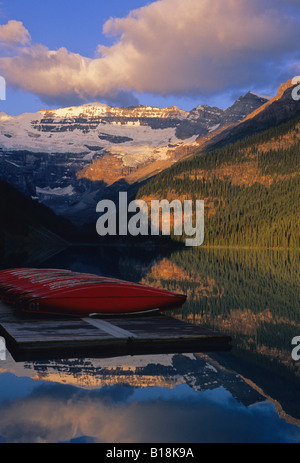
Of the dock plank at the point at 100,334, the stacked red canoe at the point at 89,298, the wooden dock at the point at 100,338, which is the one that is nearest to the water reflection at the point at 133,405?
the wooden dock at the point at 100,338

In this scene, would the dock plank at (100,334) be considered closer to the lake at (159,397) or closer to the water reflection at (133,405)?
the lake at (159,397)

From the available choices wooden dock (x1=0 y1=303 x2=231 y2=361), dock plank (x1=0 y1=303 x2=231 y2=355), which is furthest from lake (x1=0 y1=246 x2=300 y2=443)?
dock plank (x1=0 y1=303 x2=231 y2=355)

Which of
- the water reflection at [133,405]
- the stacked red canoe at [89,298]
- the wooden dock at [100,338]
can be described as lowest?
the water reflection at [133,405]

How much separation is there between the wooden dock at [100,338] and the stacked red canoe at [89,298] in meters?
0.87

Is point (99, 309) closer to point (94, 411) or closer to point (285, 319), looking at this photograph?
point (285, 319)

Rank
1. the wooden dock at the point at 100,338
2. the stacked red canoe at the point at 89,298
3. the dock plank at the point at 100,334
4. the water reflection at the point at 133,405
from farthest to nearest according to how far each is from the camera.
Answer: the stacked red canoe at the point at 89,298, the dock plank at the point at 100,334, the wooden dock at the point at 100,338, the water reflection at the point at 133,405

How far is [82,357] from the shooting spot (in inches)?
742

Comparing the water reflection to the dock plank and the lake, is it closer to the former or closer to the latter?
the lake

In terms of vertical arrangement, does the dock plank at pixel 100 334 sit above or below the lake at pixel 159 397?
above

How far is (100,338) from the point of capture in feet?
67.7

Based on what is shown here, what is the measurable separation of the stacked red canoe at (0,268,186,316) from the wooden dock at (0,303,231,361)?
87cm

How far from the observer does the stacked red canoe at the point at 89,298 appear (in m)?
26.2

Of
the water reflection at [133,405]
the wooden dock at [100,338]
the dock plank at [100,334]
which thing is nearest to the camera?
the water reflection at [133,405]

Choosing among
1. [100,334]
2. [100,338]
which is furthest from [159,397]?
[100,334]
